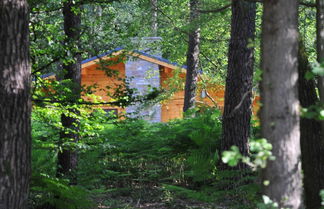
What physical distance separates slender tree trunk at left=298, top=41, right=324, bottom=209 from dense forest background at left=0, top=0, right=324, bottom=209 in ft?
0.04

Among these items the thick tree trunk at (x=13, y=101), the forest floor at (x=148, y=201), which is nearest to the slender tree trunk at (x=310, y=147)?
the forest floor at (x=148, y=201)

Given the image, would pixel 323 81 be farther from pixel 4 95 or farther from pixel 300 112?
pixel 4 95

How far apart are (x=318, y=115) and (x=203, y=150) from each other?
6422mm

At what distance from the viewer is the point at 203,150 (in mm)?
9633

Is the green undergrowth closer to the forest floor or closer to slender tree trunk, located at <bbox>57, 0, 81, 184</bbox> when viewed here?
the forest floor

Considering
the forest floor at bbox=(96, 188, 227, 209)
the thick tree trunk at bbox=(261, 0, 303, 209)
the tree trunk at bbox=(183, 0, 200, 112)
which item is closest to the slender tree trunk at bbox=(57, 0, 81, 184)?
the forest floor at bbox=(96, 188, 227, 209)

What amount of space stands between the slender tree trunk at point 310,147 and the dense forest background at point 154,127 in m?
0.01

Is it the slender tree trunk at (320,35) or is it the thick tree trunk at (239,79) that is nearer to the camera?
the slender tree trunk at (320,35)

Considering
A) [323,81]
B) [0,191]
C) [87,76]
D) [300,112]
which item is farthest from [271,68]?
[87,76]

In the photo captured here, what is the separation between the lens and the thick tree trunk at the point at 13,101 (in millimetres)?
5270

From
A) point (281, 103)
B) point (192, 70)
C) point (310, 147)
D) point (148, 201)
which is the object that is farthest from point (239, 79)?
point (192, 70)

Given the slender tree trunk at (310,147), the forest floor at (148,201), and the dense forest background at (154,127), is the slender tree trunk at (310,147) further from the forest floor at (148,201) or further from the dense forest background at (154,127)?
the forest floor at (148,201)

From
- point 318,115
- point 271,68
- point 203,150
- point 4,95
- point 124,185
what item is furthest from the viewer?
point 124,185

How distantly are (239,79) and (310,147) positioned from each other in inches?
160
